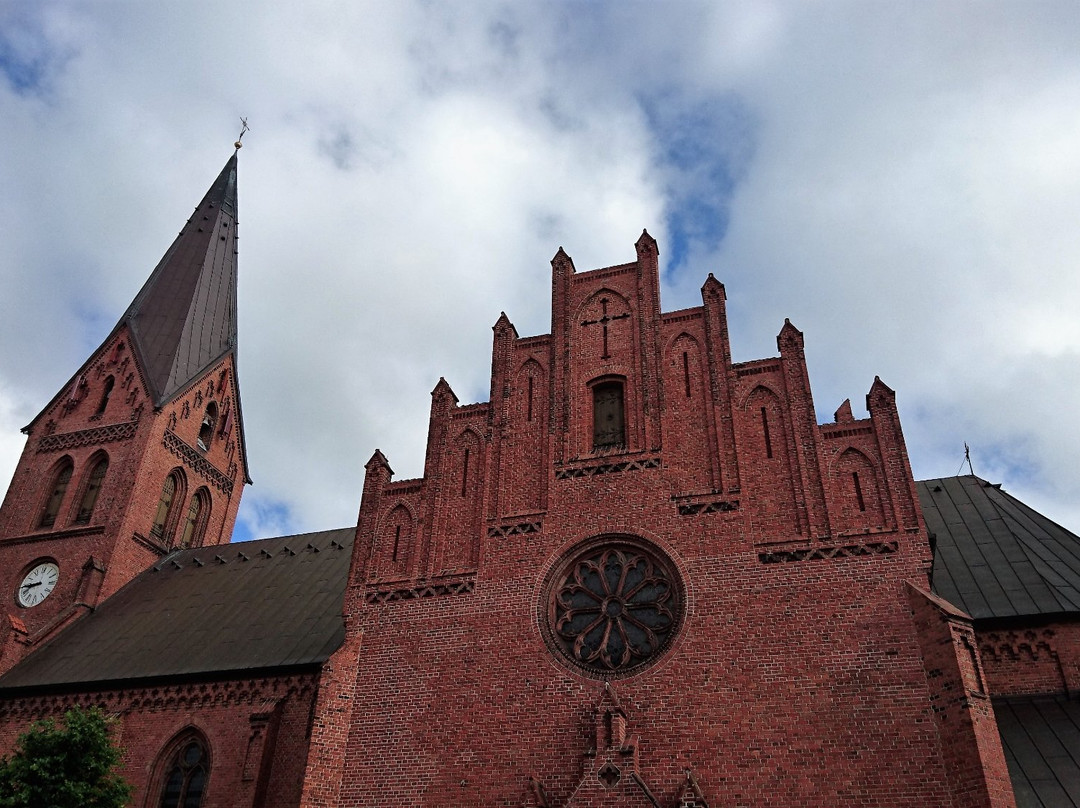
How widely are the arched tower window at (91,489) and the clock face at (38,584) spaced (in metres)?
1.81

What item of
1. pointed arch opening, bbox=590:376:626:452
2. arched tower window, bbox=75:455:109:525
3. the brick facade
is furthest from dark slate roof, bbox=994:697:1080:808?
arched tower window, bbox=75:455:109:525

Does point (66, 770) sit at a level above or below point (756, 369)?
below

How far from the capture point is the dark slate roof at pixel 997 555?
16.8 m

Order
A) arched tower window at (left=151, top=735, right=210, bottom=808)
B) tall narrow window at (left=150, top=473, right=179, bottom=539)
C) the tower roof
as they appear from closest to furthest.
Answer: arched tower window at (left=151, top=735, right=210, bottom=808) < tall narrow window at (left=150, top=473, right=179, bottom=539) < the tower roof

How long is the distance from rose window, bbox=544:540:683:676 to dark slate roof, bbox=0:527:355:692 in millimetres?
7510

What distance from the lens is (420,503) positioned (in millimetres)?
17922

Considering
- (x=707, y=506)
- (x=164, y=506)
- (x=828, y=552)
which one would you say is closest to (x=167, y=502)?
(x=164, y=506)

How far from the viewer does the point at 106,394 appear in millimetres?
33594

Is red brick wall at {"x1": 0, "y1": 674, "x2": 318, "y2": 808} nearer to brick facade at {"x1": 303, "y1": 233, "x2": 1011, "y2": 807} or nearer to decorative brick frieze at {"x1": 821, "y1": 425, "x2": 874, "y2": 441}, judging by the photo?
brick facade at {"x1": 303, "y1": 233, "x2": 1011, "y2": 807}

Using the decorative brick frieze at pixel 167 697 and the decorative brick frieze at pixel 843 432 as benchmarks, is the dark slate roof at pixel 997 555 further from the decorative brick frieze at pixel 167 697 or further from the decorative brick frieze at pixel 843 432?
the decorative brick frieze at pixel 167 697

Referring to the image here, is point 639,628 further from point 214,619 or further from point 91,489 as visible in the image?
point 91,489

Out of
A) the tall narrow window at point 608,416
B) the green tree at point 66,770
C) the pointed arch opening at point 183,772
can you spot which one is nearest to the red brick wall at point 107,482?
the pointed arch opening at point 183,772

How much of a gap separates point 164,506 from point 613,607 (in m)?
22.1

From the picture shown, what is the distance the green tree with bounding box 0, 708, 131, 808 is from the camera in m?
16.4
